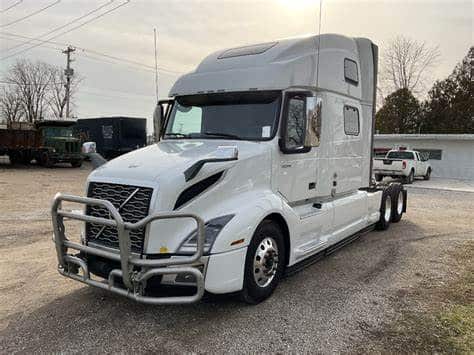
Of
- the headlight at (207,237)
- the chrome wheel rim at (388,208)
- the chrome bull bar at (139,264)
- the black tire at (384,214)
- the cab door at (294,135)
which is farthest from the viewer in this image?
the chrome wheel rim at (388,208)

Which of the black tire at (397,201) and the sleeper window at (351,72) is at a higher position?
the sleeper window at (351,72)

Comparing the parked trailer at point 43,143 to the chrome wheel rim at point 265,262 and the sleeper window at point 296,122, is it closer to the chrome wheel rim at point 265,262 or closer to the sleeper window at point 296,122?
the sleeper window at point 296,122

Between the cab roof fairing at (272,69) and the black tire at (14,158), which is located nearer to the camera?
the cab roof fairing at (272,69)

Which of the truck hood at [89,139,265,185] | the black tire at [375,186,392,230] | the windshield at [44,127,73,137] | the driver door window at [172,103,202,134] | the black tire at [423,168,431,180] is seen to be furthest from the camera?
the windshield at [44,127,73,137]

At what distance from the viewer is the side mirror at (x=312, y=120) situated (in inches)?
187

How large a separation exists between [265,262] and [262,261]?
8 centimetres

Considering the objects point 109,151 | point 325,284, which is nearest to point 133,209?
point 325,284

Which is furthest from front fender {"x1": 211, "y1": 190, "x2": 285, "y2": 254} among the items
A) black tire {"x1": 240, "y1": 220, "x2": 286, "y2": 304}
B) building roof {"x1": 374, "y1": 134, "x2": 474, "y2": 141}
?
building roof {"x1": 374, "y1": 134, "x2": 474, "y2": 141}

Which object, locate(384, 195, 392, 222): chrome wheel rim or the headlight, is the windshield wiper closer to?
the headlight

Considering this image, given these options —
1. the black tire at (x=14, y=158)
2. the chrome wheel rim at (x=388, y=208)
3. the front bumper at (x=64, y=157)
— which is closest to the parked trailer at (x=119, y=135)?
the front bumper at (x=64, y=157)

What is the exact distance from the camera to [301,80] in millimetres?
5043

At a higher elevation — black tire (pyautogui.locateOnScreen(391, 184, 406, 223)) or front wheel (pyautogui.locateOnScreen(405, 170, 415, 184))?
black tire (pyautogui.locateOnScreen(391, 184, 406, 223))

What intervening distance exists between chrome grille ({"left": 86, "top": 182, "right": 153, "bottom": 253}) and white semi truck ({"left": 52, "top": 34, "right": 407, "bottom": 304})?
0.04 ft

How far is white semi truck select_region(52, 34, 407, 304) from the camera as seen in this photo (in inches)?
145
